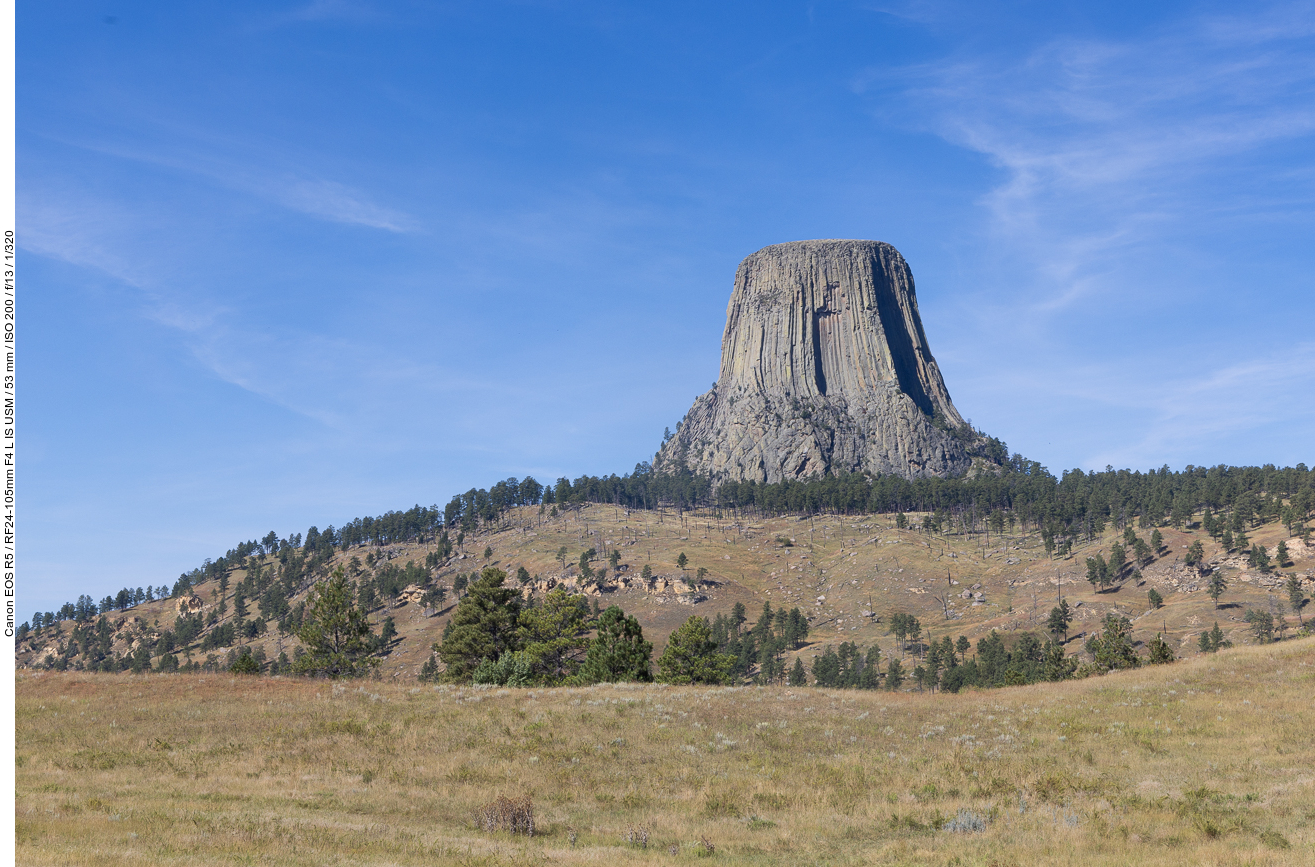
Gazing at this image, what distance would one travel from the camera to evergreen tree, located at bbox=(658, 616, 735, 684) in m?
80.1

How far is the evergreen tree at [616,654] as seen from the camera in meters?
68.1

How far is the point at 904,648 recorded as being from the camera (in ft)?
576

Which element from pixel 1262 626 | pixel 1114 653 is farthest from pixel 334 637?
pixel 1262 626

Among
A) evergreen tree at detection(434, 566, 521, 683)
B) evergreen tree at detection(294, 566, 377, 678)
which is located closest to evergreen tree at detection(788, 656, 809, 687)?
evergreen tree at detection(434, 566, 521, 683)

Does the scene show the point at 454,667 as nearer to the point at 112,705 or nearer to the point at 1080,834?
the point at 112,705

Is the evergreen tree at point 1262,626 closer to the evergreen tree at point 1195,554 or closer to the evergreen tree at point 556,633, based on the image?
the evergreen tree at point 1195,554

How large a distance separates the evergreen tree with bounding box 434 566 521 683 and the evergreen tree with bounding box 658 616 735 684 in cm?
1480

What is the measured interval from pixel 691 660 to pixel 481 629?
20.8 metres

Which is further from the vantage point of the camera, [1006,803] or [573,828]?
[1006,803]

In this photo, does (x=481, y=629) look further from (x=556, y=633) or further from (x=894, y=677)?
(x=894, y=677)

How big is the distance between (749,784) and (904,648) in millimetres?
157543

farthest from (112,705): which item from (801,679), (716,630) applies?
(716,630)

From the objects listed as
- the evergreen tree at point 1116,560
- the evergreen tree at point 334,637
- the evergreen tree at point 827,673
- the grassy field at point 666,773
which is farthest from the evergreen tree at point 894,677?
the grassy field at point 666,773

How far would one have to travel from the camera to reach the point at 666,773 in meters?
30.0
